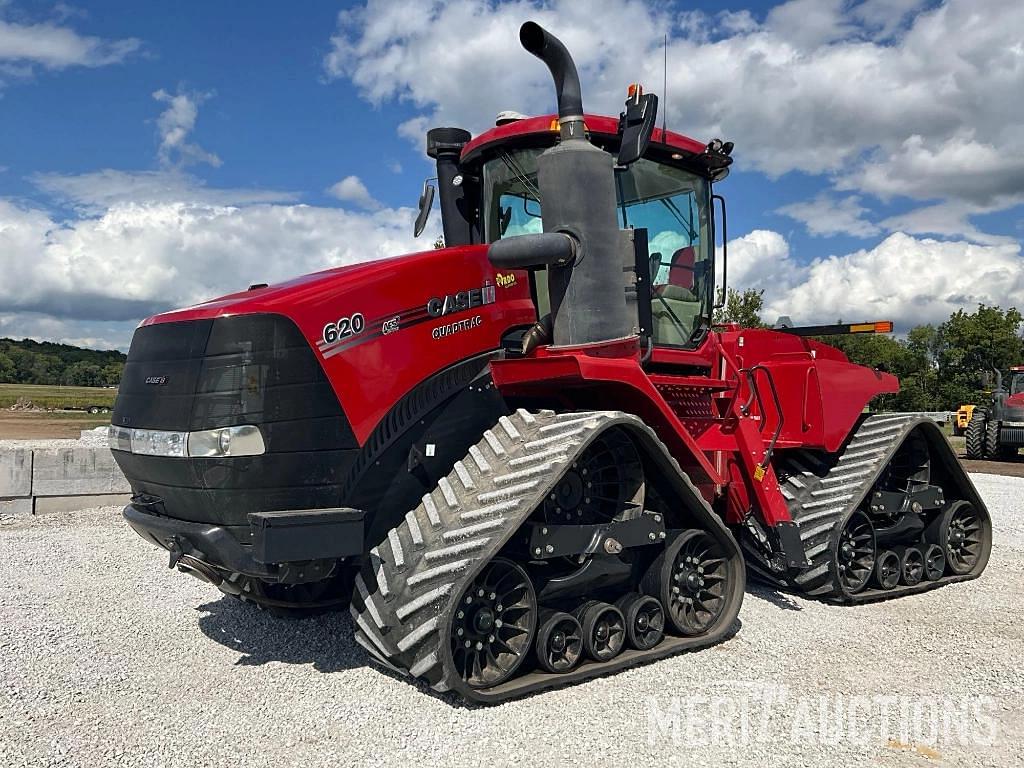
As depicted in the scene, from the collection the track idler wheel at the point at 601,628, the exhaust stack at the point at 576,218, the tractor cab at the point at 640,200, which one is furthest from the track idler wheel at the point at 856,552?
the exhaust stack at the point at 576,218

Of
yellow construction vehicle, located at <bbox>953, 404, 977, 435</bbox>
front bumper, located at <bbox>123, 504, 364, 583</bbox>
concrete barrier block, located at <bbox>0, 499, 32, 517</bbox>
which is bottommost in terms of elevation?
concrete barrier block, located at <bbox>0, 499, 32, 517</bbox>

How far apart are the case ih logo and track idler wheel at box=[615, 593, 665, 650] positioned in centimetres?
187

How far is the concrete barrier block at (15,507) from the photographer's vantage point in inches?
378

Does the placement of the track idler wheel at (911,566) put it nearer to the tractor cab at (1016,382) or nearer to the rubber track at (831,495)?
the rubber track at (831,495)

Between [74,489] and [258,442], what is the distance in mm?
7048

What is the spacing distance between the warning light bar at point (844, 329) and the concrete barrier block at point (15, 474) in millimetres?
7974

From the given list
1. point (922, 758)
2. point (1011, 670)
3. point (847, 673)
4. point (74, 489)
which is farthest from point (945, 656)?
point (74, 489)

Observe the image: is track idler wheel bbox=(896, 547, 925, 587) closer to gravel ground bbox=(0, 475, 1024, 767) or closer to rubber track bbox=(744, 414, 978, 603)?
rubber track bbox=(744, 414, 978, 603)

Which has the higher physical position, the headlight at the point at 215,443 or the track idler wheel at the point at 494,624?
the headlight at the point at 215,443

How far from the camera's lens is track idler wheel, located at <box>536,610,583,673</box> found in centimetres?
452

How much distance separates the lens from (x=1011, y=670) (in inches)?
202

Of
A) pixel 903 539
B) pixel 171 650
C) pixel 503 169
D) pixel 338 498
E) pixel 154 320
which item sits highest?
pixel 503 169

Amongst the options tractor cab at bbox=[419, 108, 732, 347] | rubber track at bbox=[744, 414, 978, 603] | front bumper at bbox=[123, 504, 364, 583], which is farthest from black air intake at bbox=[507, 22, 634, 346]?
rubber track at bbox=[744, 414, 978, 603]

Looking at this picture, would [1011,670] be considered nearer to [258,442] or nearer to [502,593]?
[502,593]
